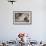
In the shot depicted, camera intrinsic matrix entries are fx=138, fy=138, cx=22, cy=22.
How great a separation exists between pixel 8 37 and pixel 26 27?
0.86m

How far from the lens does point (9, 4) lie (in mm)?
Answer: 5738

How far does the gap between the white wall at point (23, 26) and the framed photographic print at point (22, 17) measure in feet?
0.41

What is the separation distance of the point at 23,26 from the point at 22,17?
0.38 m

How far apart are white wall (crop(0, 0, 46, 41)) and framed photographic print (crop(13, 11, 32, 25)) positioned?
0.41 ft

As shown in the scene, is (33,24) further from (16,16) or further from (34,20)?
(16,16)

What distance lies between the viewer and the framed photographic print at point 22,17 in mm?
5703

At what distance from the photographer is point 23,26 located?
5730 millimetres

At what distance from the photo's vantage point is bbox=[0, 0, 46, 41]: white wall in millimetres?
5684

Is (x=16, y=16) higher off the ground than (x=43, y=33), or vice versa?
(x=16, y=16)

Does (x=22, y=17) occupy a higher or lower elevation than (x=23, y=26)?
higher

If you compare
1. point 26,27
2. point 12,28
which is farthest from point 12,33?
point 26,27

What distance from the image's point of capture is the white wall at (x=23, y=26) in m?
5.68

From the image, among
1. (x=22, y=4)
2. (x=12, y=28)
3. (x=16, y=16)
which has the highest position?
(x=22, y=4)

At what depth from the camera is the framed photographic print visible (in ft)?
18.7
